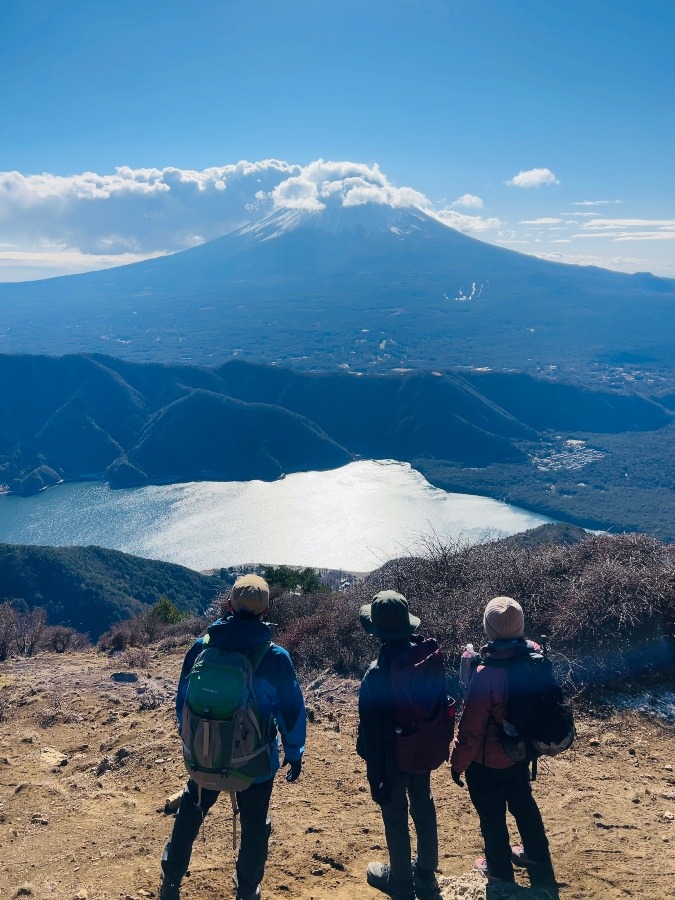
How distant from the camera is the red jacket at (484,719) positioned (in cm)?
224

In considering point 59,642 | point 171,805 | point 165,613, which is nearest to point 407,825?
point 171,805

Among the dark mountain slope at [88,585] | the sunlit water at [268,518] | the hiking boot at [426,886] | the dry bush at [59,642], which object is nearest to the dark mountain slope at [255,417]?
the sunlit water at [268,518]

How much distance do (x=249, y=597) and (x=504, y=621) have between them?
2.99 feet

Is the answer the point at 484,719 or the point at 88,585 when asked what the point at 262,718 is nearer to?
the point at 484,719

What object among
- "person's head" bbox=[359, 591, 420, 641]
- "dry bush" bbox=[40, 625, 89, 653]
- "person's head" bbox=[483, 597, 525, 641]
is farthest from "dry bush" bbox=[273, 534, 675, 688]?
"dry bush" bbox=[40, 625, 89, 653]

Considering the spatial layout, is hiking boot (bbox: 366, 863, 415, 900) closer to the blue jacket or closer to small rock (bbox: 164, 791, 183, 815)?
the blue jacket

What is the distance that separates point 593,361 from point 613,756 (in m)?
118

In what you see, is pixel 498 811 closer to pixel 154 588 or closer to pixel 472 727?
pixel 472 727

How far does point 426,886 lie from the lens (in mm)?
2416

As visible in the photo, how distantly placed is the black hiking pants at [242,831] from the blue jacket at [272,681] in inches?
6.5

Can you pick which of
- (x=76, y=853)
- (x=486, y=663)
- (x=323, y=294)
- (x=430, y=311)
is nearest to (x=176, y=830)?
(x=76, y=853)

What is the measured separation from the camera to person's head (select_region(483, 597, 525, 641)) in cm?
224

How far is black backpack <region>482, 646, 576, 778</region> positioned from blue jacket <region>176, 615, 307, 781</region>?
736mm

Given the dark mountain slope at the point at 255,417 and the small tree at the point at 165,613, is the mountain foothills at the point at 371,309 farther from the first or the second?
the small tree at the point at 165,613
